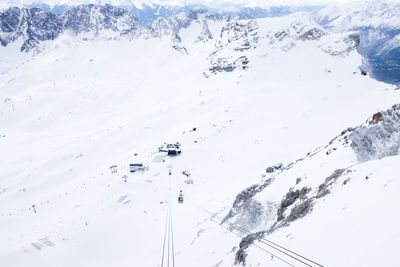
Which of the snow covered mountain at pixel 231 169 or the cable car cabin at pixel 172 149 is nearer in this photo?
the snow covered mountain at pixel 231 169

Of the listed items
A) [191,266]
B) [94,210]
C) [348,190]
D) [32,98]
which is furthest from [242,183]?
[32,98]

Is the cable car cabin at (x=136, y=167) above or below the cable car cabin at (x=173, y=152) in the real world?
above

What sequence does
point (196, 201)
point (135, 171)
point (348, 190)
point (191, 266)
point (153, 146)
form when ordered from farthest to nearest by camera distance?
point (153, 146), point (135, 171), point (196, 201), point (191, 266), point (348, 190)

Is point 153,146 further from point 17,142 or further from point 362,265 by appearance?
point 17,142

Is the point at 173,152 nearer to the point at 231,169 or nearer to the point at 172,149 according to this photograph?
the point at 172,149

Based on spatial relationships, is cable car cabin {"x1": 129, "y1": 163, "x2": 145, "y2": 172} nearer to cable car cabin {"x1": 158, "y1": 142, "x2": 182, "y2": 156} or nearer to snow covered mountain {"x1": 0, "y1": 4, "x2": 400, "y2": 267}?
snow covered mountain {"x1": 0, "y1": 4, "x2": 400, "y2": 267}

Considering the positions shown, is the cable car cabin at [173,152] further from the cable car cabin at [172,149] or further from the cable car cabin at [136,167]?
the cable car cabin at [136,167]

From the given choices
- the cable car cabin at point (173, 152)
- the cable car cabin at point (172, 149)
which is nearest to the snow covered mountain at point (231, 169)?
the cable car cabin at point (172, 149)

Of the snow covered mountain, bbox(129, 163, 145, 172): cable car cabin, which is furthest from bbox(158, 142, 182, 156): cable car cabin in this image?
bbox(129, 163, 145, 172): cable car cabin
